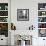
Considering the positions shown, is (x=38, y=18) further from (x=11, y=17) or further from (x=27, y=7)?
(x=11, y=17)

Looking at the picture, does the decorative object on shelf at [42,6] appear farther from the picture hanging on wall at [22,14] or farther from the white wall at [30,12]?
the picture hanging on wall at [22,14]

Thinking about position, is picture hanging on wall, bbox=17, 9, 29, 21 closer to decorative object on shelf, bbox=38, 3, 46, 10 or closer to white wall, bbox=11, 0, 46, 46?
white wall, bbox=11, 0, 46, 46

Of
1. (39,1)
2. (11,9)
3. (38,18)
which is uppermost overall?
(39,1)

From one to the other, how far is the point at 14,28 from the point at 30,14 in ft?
3.67

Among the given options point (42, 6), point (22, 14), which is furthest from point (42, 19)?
point (22, 14)

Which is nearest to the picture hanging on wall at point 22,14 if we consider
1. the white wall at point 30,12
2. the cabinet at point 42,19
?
the white wall at point 30,12

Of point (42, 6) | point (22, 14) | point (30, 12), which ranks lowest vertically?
point (22, 14)

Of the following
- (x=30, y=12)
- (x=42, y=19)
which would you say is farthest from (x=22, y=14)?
(x=42, y=19)

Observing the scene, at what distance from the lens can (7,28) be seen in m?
6.67

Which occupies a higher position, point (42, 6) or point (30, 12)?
point (42, 6)

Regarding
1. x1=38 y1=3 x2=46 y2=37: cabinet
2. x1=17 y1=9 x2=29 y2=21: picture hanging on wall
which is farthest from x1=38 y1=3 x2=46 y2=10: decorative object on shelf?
x1=17 y1=9 x2=29 y2=21: picture hanging on wall

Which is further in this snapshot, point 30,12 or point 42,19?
point 42,19

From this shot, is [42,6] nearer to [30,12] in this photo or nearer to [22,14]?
[30,12]

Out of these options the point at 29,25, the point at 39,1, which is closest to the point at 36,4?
the point at 39,1
